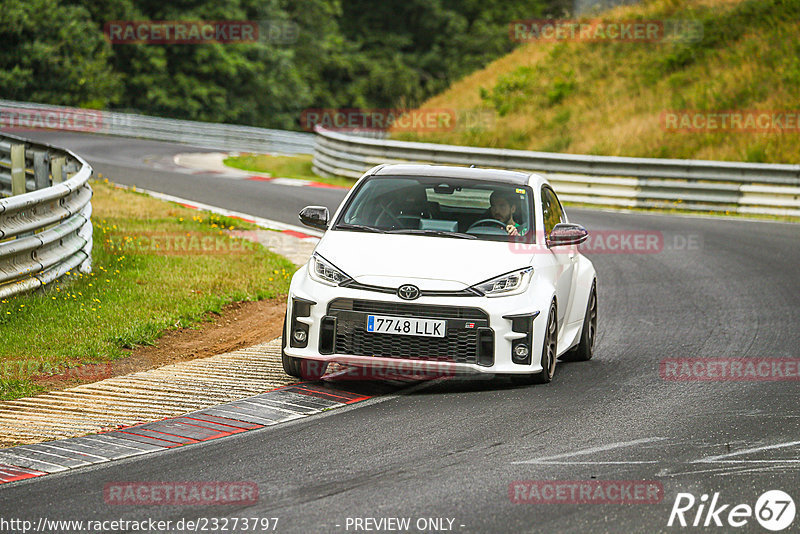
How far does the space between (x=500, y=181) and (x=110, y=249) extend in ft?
20.7

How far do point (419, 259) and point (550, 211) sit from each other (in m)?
1.94

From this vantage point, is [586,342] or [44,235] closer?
[586,342]

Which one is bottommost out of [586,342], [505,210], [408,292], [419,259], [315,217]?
[586,342]

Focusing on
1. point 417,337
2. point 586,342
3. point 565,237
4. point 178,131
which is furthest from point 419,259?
point 178,131

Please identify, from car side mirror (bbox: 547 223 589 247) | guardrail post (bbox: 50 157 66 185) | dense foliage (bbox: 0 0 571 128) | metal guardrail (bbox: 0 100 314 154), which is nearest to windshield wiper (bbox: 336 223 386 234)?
car side mirror (bbox: 547 223 589 247)

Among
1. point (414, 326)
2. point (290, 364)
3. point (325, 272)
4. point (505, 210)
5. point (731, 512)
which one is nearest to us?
point (731, 512)

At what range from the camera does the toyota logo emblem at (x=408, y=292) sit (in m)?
7.69

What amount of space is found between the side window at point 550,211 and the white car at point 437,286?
0.32 feet

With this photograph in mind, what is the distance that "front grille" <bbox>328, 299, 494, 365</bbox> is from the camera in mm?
7711

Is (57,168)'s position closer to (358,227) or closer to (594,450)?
(358,227)

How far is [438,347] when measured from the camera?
7715 millimetres

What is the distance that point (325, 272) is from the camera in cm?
805

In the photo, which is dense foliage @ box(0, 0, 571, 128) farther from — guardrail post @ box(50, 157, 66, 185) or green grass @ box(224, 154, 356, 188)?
guardrail post @ box(50, 157, 66, 185)

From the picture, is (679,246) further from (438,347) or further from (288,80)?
(288,80)
